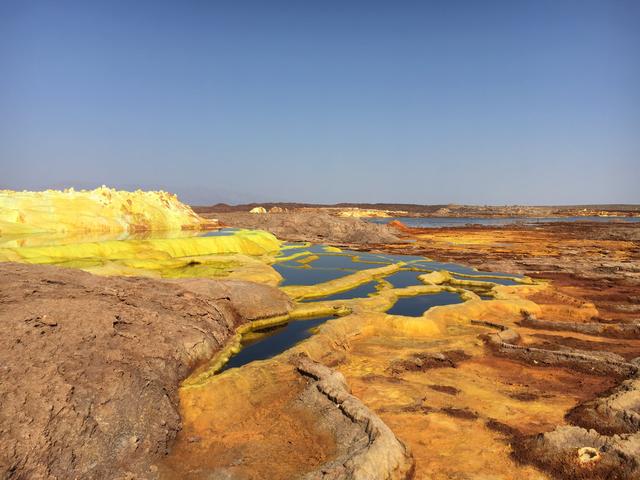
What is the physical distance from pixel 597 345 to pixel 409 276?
48.0ft

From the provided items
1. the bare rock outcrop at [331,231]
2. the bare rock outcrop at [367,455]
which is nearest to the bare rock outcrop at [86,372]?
the bare rock outcrop at [367,455]

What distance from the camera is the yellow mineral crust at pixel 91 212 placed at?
143ft

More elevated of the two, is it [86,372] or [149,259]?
[86,372]

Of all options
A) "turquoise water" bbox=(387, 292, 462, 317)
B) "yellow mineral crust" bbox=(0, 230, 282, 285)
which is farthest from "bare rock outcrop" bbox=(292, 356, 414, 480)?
"yellow mineral crust" bbox=(0, 230, 282, 285)

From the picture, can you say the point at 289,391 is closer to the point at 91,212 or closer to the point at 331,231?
the point at 331,231

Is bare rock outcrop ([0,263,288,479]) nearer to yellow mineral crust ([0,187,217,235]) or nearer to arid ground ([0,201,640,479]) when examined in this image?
arid ground ([0,201,640,479])

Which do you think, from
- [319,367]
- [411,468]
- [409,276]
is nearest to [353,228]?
[409,276]

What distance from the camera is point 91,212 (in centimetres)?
5109

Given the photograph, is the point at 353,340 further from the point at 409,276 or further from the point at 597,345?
the point at 409,276

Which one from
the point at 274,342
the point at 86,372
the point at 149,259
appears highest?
the point at 86,372

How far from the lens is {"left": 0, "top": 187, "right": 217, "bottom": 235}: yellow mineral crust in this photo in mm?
43625

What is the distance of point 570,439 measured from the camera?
8336 millimetres

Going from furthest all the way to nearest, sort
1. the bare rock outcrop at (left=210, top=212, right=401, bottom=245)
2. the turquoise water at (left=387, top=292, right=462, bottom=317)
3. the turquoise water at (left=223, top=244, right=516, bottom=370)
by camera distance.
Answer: the bare rock outcrop at (left=210, top=212, right=401, bottom=245) → the turquoise water at (left=387, top=292, right=462, bottom=317) → the turquoise water at (left=223, top=244, right=516, bottom=370)

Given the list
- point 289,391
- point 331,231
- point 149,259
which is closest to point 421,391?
point 289,391
